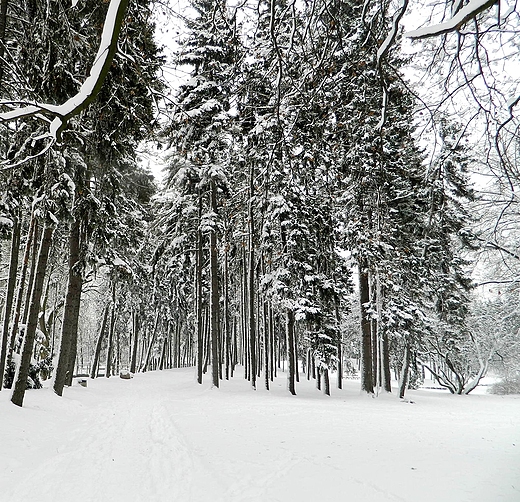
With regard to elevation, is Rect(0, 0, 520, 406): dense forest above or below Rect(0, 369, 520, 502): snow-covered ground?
above

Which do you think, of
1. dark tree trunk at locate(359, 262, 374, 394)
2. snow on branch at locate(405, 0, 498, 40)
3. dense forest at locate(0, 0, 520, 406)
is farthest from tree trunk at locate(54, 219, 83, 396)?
dark tree trunk at locate(359, 262, 374, 394)

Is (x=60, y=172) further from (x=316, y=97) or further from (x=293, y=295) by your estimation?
(x=293, y=295)

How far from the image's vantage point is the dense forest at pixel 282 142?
326 centimetres

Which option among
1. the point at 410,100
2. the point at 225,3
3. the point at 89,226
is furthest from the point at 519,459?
the point at 89,226

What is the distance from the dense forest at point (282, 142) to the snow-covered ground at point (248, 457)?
88.2 inches

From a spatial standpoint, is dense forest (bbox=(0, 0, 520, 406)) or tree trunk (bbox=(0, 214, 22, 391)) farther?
tree trunk (bbox=(0, 214, 22, 391))

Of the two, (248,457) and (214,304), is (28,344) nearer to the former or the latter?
(248,457)

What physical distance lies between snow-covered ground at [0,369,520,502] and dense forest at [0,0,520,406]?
2.24 m

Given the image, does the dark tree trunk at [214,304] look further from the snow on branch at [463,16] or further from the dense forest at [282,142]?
the snow on branch at [463,16]

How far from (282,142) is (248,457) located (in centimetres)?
430

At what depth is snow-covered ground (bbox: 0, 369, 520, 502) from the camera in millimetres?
3787

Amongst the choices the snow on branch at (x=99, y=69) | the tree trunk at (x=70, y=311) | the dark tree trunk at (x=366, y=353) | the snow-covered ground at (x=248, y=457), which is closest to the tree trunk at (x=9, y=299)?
the snow-covered ground at (x=248, y=457)

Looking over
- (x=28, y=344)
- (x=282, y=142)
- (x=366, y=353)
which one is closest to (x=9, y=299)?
(x=28, y=344)

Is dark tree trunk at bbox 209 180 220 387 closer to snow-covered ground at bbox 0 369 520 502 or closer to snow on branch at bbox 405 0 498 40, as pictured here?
snow-covered ground at bbox 0 369 520 502
